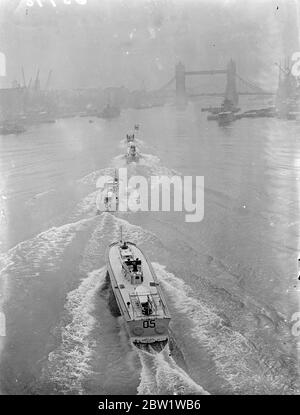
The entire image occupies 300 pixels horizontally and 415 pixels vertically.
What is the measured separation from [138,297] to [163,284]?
88.0 inches

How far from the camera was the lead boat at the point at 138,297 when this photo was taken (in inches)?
506

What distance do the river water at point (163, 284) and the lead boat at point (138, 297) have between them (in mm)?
419

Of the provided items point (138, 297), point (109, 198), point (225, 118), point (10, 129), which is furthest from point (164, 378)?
point (225, 118)

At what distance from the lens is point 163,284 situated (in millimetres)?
16141

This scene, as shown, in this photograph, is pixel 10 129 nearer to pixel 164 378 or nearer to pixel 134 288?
pixel 134 288

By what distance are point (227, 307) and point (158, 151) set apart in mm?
25324

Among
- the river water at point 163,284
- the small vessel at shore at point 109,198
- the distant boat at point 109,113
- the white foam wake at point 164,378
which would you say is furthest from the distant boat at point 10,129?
the white foam wake at point 164,378

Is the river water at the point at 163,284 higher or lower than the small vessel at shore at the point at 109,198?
lower

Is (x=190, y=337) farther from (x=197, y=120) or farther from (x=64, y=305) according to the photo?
(x=197, y=120)

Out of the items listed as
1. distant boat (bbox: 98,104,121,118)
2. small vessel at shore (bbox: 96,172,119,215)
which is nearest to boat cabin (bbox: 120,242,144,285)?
small vessel at shore (bbox: 96,172,119,215)

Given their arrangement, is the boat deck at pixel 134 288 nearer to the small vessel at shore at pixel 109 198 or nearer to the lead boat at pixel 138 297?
the lead boat at pixel 138 297

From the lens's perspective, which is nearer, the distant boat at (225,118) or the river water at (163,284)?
the river water at (163,284)

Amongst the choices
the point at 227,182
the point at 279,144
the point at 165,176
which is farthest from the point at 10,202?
the point at 279,144

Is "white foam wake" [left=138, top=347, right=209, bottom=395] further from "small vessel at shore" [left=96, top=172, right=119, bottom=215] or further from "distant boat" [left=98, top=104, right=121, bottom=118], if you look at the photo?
"distant boat" [left=98, top=104, right=121, bottom=118]
